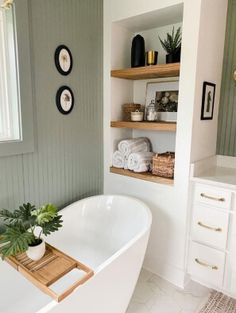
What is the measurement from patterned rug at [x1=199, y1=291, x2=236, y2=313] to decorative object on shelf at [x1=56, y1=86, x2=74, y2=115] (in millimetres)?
1864

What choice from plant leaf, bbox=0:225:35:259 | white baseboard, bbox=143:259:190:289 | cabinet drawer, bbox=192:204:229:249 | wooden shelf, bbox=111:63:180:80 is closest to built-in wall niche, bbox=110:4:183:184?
wooden shelf, bbox=111:63:180:80

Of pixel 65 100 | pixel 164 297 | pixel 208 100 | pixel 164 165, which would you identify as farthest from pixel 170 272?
pixel 65 100

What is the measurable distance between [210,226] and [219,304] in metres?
0.58

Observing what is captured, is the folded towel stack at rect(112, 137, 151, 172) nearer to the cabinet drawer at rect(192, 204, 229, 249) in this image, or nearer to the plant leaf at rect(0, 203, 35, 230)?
the cabinet drawer at rect(192, 204, 229, 249)

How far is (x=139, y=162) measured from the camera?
217cm

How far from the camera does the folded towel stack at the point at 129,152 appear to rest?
7.19 ft

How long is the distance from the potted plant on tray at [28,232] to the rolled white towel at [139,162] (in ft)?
3.24

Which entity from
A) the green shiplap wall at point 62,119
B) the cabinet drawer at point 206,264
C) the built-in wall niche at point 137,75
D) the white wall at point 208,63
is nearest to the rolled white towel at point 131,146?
the built-in wall niche at point 137,75

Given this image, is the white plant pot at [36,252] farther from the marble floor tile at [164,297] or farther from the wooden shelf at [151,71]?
the wooden shelf at [151,71]

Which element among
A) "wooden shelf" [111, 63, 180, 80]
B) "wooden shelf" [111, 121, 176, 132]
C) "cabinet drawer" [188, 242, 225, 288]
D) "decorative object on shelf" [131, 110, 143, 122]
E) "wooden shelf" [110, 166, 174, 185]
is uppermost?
"wooden shelf" [111, 63, 180, 80]

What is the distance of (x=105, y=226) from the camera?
2.11 meters

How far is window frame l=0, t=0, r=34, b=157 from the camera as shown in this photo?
157 centimetres

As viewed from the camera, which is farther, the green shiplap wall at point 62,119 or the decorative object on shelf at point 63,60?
the decorative object on shelf at point 63,60

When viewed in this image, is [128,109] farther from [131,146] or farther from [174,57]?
[174,57]
